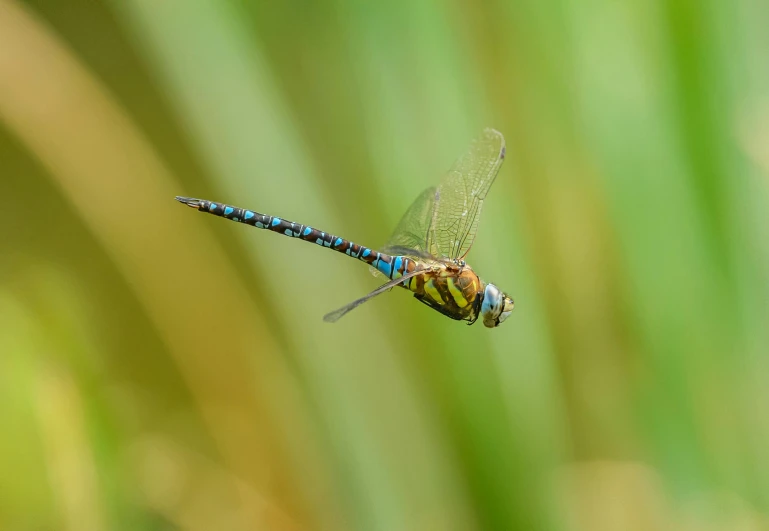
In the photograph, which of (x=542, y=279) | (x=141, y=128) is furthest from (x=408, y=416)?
(x=141, y=128)

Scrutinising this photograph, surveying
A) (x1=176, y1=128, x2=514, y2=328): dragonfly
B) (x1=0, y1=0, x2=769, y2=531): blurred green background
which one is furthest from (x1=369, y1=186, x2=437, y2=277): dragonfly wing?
(x1=0, y1=0, x2=769, y2=531): blurred green background

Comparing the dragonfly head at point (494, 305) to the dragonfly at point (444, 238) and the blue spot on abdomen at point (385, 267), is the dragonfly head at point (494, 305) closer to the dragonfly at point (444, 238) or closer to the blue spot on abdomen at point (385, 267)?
the dragonfly at point (444, 238)

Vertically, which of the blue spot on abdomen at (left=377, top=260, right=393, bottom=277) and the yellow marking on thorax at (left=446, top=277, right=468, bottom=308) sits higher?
the blue spot on abdomen at (left=377, top=260, right=393, bottom=277)

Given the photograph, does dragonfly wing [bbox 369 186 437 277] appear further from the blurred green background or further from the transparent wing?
the blurred green background

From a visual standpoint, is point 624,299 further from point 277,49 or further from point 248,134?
point 277,49

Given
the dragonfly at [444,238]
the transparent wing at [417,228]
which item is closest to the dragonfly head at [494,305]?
the dragonfly at [444,238]

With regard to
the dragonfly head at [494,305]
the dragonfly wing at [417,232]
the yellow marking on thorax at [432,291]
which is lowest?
the dragonfly head at [494,305]

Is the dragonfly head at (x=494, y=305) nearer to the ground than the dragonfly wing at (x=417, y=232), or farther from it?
nearer to the ground

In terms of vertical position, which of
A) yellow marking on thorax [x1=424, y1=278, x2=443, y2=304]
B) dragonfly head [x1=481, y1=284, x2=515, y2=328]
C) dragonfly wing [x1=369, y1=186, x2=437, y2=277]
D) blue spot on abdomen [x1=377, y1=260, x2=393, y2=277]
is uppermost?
dragonfly wing [x1=369, y1=186, x2=437, y2=277]
